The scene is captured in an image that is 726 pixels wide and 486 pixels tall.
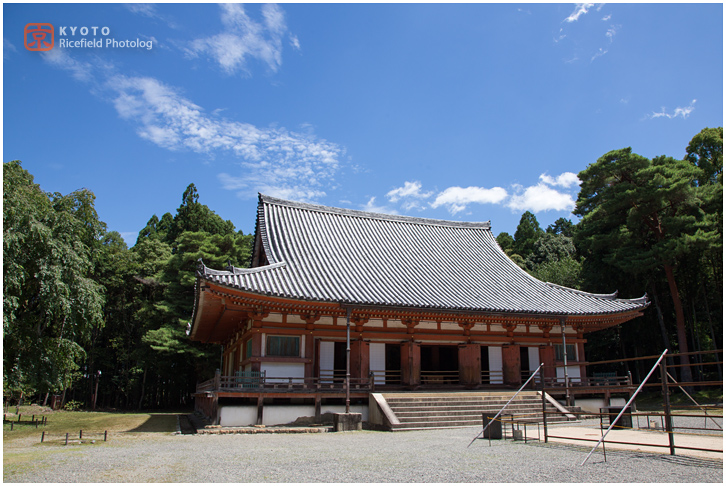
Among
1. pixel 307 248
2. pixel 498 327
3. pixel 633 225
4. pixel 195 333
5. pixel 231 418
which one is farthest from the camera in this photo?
pixel 633 225

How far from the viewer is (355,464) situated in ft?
23.0

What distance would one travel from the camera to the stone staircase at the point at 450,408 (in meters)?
12.9

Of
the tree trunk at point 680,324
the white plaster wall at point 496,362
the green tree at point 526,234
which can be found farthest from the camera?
the green tree at point 526,234

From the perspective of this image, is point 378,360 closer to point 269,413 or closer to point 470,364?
point 470,364

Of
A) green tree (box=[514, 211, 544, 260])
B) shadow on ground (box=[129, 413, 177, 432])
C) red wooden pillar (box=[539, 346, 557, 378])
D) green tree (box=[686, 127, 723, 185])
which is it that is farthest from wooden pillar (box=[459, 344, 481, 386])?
green tree (box=[514, 211, 544, 260])

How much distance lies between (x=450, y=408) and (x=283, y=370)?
5.25m

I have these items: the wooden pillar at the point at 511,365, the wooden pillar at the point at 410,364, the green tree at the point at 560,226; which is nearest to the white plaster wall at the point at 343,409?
the wooden pillar at the point at 410,364

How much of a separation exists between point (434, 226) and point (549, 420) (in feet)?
44.4

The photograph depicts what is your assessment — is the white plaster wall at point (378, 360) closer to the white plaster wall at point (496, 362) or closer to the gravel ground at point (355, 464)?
the white plaster wall at point (496, 362)

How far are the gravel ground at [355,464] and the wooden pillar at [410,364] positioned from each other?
6640mm

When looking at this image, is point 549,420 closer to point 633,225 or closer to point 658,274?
point 633,225

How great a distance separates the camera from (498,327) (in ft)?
59.4

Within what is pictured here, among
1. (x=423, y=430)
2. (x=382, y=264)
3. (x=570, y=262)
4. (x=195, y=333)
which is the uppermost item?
(x=570, y=262)

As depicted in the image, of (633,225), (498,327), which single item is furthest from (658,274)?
(498,327)
